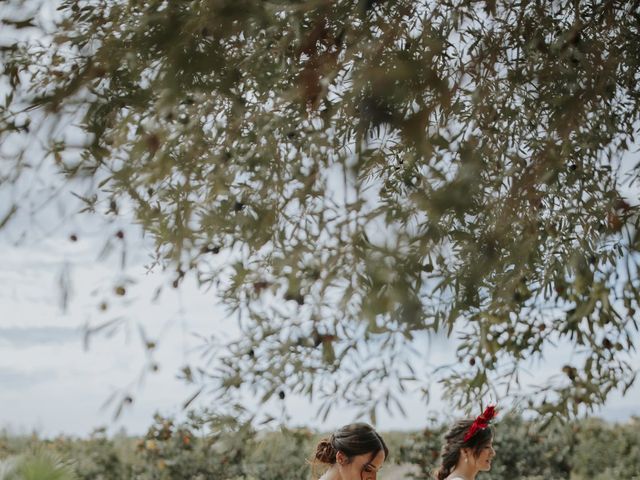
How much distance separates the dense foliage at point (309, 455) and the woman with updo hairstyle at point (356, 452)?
3157 millimetres

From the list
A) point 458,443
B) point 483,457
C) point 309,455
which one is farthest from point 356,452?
point 309,455

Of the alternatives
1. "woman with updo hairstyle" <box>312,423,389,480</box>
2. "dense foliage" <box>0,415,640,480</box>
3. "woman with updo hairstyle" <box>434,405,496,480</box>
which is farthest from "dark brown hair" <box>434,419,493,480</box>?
"dense foliage" <box>0,415,640,480</box>

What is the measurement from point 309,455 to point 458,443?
3200mm

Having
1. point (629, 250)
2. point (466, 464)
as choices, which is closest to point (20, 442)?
point (466, 464)

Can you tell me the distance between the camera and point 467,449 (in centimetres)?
545

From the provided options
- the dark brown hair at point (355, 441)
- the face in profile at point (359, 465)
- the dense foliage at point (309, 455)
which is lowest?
the face in profile at point (359, 465)

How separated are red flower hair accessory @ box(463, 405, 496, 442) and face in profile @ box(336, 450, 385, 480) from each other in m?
0.56

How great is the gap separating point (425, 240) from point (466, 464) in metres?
2.59

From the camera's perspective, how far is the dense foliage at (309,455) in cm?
848

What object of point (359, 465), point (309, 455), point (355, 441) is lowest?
point (359, 465)

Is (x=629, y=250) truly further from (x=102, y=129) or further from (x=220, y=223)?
(x=102, y=129)

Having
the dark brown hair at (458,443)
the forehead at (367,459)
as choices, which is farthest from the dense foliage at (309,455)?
the forehead at (367,459)

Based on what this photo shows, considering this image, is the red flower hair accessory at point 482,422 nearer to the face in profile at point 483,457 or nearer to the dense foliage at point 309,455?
the face in profile at point 483,457

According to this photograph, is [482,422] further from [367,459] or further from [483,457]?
[367,459]
